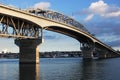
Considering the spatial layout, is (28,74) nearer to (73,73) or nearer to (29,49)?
(73,73)

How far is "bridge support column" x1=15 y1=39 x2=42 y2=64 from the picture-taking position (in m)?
111

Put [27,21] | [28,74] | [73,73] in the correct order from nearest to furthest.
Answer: [28,74] → [73,73] → [27,21]

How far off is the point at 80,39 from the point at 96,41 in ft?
30.1

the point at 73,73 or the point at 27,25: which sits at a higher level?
the point at 27,25

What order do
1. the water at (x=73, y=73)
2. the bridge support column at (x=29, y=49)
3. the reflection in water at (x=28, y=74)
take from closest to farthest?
1. the reflection in water at (x=28, y=74)
2. the water at (x=73, y=73)
3. the bridge support column at (x=29, y=49)

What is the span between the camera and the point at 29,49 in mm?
111688

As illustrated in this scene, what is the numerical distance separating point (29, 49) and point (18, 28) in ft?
39.6

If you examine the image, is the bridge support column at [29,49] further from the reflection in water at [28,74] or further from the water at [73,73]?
the reflection in water at [28,74]

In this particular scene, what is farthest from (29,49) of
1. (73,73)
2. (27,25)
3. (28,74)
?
(28,74)

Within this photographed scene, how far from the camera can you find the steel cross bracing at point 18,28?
95.6m

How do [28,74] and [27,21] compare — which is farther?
[27,21]

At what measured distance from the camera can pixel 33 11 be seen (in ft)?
368

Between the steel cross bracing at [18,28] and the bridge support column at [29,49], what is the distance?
2516 mm

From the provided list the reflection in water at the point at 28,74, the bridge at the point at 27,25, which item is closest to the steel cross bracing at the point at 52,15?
the bridge at the point at 27,25
